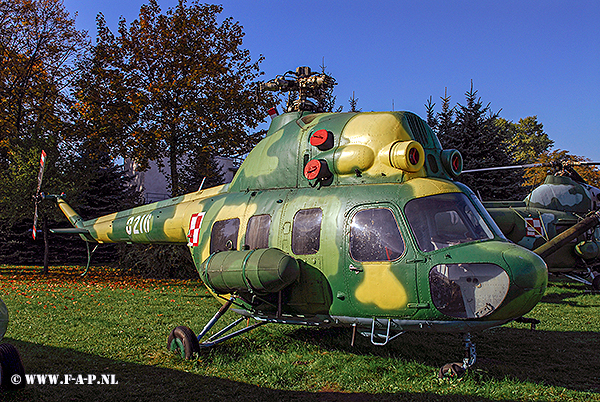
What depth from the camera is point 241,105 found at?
1933 cm

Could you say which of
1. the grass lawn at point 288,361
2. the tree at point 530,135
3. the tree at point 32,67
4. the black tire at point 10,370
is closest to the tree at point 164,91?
the tree at point 32,67

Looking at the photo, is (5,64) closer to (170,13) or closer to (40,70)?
(40,70)

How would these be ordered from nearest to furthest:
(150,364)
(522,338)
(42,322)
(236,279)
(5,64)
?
(236,279) → (150,364) → (522,338) → (42,322) → (5,64)

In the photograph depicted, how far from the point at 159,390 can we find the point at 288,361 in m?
2.00

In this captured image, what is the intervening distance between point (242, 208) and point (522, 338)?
6.10 meters

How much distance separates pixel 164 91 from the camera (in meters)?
18.4

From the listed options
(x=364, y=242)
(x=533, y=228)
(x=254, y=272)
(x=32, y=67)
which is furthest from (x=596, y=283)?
(x=32, y=67)

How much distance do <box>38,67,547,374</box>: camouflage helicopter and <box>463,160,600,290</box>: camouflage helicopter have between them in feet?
32.7

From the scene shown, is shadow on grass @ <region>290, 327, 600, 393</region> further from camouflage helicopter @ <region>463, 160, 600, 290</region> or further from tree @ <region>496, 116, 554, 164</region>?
tree @ <region>496, 116, 554, 164</region>

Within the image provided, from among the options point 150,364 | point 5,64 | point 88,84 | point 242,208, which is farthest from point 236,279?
point 5,64

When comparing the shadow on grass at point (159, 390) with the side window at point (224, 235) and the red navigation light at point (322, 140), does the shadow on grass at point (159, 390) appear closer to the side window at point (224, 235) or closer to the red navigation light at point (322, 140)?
the side window at point (224, 235)

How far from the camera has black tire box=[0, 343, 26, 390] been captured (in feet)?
17.4

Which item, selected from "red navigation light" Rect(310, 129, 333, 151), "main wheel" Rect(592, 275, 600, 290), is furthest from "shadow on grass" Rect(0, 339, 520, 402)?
"main wheel" Rect(592, 275, 600, 290)

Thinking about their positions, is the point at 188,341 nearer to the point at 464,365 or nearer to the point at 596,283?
the point at 464,365
